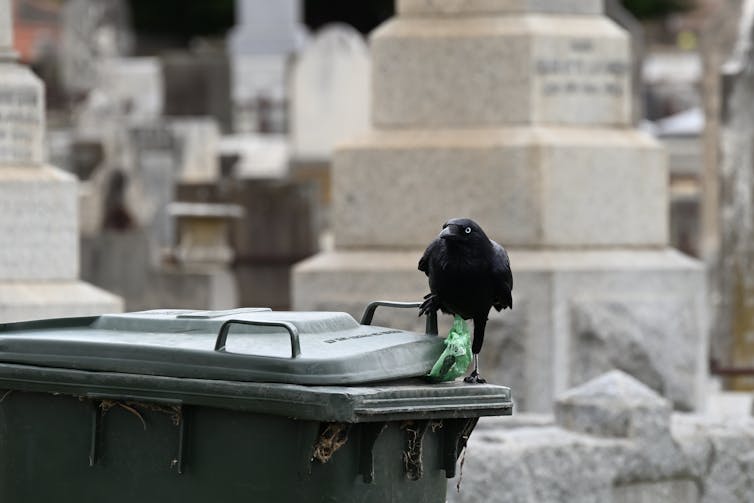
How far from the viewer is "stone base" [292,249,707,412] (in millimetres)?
9148

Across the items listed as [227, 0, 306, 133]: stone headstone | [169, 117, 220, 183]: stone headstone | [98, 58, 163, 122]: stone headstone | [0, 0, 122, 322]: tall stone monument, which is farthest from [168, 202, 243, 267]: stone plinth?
[98, 58, 163, 122]: stone headstone

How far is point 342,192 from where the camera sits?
9.60 metres

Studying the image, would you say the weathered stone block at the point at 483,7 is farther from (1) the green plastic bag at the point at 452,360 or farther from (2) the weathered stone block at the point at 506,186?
(1) the green plastic bag at the point at 452,360

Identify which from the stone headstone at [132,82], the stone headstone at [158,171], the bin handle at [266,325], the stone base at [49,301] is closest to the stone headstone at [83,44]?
the stone headstone at [132,82]

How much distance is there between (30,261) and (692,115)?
23.9 meters

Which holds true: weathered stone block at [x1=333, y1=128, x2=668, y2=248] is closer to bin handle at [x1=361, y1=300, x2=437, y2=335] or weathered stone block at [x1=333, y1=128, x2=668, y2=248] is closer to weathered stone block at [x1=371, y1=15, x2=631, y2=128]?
weathered stone block at [x1=371, y1=15, x2=631, y2=128]

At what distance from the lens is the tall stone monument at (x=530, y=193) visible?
9227 millimetres

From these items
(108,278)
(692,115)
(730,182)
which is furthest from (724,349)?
(692,115)

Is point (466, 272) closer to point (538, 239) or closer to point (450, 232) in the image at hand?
point (450, 232)

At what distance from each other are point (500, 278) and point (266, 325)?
2.43 feet

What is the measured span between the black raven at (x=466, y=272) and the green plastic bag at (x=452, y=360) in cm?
8

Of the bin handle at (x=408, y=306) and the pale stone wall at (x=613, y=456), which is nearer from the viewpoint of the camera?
the bin handle at (x=408, y=306)

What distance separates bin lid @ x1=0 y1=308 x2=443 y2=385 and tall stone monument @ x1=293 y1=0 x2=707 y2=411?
4.07 m

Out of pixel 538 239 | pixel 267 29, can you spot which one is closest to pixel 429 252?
pixel 538 239
